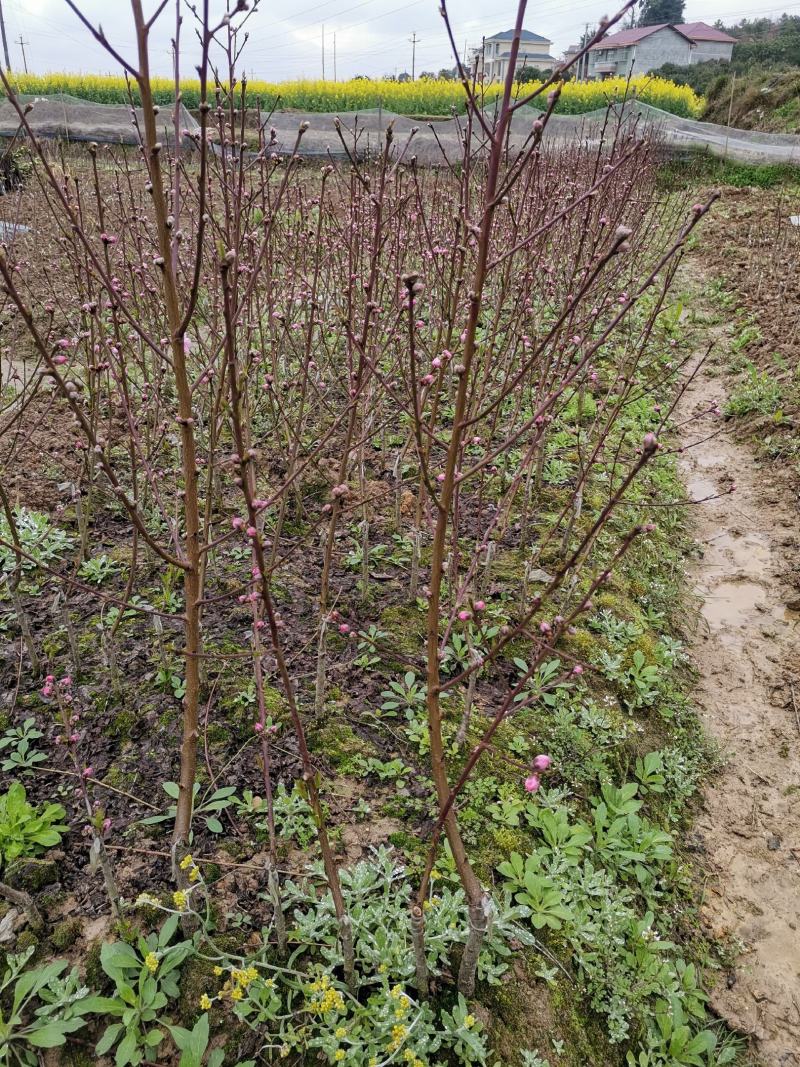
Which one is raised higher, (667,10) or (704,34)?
(667,10)

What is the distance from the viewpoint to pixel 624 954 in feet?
7.16

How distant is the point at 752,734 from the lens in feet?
10.8

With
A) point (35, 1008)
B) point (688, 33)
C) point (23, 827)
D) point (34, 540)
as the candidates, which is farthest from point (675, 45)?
point (35, 1008)

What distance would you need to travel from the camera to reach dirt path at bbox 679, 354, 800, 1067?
2305mm

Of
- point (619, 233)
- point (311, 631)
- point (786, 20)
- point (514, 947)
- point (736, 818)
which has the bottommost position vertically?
point (736, 818)

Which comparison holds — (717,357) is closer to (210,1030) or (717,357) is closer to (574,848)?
(574,848)

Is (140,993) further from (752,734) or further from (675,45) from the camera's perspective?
(675,45)

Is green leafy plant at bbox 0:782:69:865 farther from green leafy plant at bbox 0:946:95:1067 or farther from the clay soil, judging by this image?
the clay soil

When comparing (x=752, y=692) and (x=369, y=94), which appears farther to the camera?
(x=369, y=94)

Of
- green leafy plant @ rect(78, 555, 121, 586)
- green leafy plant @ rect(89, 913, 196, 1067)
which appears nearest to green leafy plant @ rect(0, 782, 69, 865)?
green leafy plant @ rect(89, 913, 196, 1067)

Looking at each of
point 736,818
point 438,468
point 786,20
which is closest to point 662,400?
point 438,468

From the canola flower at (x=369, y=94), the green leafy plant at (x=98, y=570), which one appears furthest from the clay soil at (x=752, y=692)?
the canola flower at (x=369, y=94)

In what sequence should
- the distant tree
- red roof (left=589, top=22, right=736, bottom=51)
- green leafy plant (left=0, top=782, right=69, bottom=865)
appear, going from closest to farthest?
1. green leafy plant (left=0, top=782, right=69, bottom=865)
2. red roof (left=589, top=22, right=736, bottom=51)
3. the distant tree

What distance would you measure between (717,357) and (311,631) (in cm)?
631
